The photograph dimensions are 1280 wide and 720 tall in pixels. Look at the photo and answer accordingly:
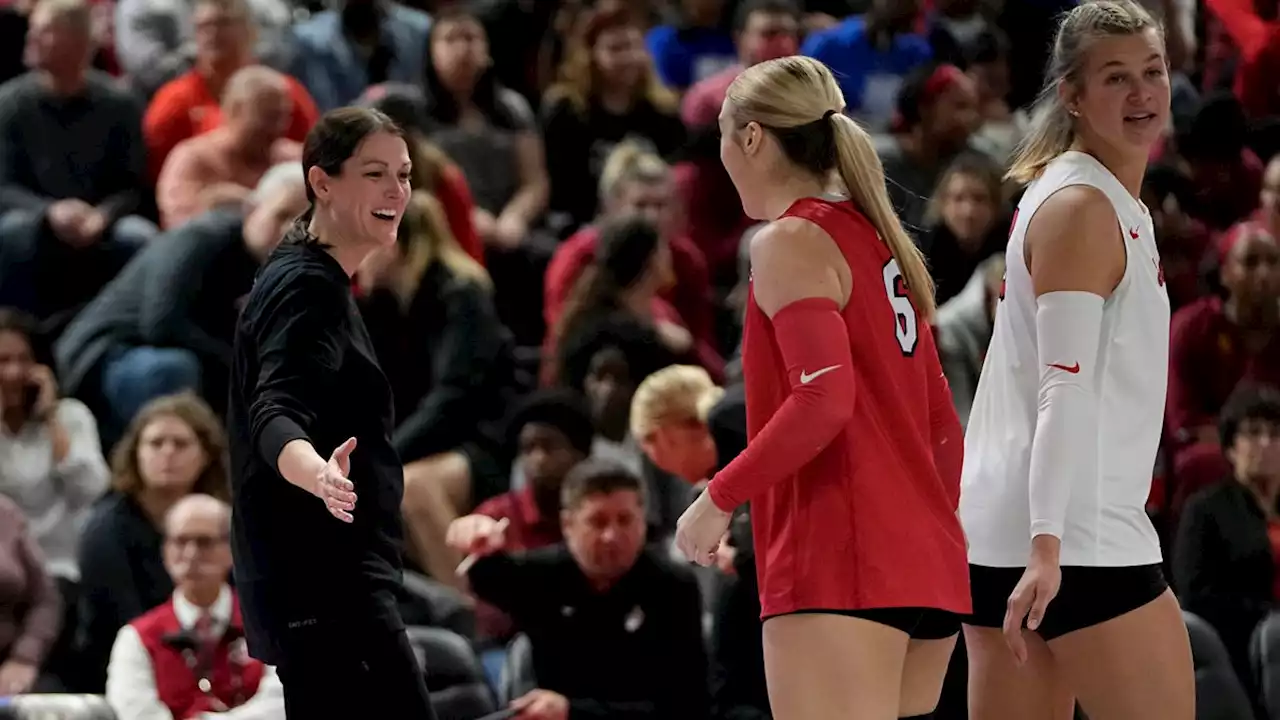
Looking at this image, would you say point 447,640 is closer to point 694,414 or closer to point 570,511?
point 570,511

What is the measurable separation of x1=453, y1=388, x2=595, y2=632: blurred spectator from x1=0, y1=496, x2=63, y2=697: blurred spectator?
4.50 feet

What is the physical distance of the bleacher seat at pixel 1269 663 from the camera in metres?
6.35

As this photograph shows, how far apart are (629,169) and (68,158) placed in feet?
7.68

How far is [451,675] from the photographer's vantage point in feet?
19.9

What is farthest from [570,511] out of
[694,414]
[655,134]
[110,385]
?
[655,134]

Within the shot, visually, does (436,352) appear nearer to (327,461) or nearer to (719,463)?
(719,463)

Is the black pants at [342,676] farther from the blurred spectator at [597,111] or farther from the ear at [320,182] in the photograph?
the blurred spectator at [597,111]

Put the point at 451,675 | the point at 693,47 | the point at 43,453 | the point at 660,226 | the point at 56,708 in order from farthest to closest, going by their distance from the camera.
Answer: the point at 693,47 → the point at 660,226 → the point at 43,453 → the point at 451,675 → the point at 56,708

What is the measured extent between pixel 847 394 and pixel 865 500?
193 millimetres

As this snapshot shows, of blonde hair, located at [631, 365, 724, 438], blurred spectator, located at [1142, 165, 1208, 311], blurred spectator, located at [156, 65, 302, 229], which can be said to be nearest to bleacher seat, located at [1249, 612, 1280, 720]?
blonde hair, located at [631, 365, 724, 438]

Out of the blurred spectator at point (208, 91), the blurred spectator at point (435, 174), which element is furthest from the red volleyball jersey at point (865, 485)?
the blurred spectator at point (208, 91)

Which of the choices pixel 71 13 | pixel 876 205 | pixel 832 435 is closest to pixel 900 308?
pixel 876 205

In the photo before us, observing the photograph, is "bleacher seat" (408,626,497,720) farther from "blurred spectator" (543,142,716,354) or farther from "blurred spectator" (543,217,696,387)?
"blurred spectator" (543,142,716,354)

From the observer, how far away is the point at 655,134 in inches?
378
